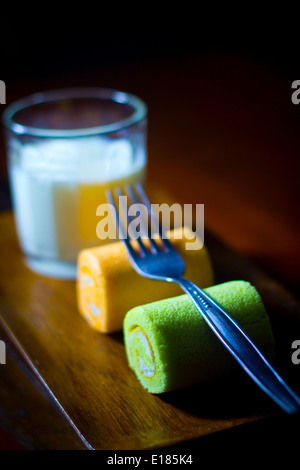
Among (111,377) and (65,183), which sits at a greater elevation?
(65,183)

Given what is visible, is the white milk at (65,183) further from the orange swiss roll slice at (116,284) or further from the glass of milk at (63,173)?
the orange swiss roll slice at (116,284)

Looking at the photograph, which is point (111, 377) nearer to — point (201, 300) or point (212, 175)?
point (201, 300)

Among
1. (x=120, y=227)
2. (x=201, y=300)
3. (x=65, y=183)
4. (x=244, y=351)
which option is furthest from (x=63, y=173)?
(x=244, y=351)

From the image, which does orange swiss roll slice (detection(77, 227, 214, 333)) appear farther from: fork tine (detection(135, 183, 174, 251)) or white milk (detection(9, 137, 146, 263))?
white milk (detection(9, 137, 146, 263))

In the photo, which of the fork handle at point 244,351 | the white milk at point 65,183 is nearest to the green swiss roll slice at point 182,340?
the fork handle at point 244,351

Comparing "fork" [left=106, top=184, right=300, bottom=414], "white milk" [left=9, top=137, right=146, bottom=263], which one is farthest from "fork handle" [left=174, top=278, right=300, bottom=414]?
"white milk" [left=9, top=137, right=146, bottom=263]

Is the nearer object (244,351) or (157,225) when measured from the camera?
(244,351)
